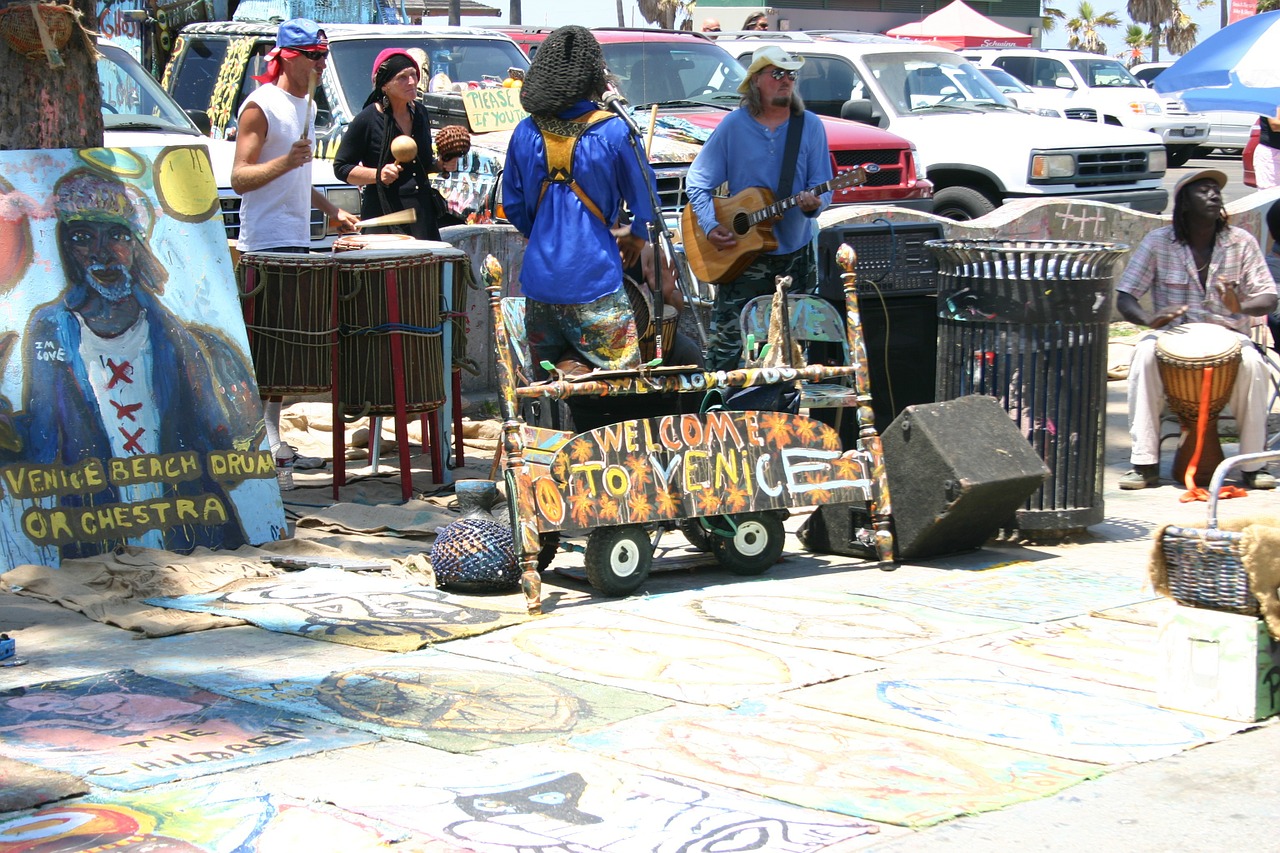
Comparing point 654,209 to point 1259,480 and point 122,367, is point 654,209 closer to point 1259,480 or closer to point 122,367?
point 122,367

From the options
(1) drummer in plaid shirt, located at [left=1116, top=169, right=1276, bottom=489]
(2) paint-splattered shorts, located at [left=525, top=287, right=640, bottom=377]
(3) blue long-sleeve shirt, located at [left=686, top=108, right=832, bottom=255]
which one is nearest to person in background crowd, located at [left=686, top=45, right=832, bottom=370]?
(3) blue long-sleeve shirt, located at [left=686, top=108, right=832, bottom=255]

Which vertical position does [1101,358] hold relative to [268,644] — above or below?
above

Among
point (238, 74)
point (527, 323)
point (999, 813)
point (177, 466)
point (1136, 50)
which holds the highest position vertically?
point (1136, 50)

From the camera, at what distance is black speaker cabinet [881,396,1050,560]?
6.72 metres

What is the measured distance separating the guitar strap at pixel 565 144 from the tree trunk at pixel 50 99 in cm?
197

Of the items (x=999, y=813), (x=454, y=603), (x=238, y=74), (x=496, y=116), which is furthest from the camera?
(x=238, y=74)

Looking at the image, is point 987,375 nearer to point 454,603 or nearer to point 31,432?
point 454,603

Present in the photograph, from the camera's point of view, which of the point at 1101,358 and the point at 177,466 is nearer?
the point at 177,466

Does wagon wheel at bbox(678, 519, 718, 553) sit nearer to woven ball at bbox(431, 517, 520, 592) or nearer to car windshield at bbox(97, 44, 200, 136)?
woven ball at bbox(431, 517, 520, 592)

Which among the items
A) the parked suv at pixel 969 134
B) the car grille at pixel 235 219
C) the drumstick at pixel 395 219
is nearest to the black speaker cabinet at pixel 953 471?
the drumstick at pixel 395 219

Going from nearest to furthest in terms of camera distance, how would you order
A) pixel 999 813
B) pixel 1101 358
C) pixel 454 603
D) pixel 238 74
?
1. pixel 999 813
2. pixel 454 603
3. pixel 1101 358
4. pixel 238 74

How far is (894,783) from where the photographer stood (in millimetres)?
4359

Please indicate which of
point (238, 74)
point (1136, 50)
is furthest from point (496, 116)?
point (1136, 50)

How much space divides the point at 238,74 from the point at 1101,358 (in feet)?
26.9
